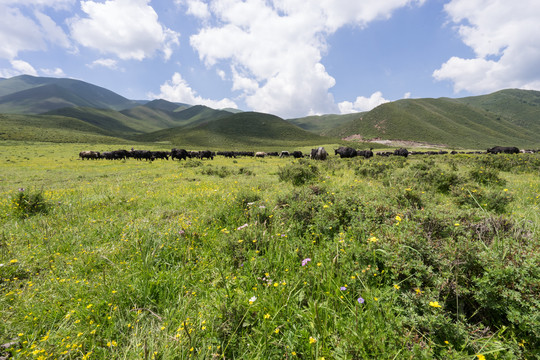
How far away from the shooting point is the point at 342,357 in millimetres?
1938

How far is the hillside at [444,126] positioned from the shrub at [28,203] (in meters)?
152

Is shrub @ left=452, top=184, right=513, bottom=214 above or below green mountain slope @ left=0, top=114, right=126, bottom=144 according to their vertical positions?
below

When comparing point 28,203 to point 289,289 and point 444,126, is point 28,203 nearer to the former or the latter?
point 289,289

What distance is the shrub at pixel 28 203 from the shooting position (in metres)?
6.32

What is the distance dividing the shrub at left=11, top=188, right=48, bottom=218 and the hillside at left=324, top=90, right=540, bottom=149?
152456 millimetres

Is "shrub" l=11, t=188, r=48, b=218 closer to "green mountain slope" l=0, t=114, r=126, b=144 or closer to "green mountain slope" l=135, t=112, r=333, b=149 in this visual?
"green mountain slope" l=0, t=114, r=126, b=144

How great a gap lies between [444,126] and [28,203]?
190139mm

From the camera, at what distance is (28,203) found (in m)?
Result: 6.29

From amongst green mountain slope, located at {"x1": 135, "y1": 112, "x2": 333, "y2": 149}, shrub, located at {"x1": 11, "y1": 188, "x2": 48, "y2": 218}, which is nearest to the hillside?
green mountain slope, located at {"x1": 135, "y1": 112, "x2": 333, "y2": 149}

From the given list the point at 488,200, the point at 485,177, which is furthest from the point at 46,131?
the point at 485,177

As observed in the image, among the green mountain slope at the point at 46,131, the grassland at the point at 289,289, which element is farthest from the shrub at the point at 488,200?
the green mountain slope at the point at 46,131

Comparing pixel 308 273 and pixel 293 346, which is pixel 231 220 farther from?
pixel 293 346

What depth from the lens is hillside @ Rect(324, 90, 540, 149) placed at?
126 m

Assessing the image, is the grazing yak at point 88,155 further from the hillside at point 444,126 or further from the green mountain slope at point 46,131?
the hillside at point 444,126
